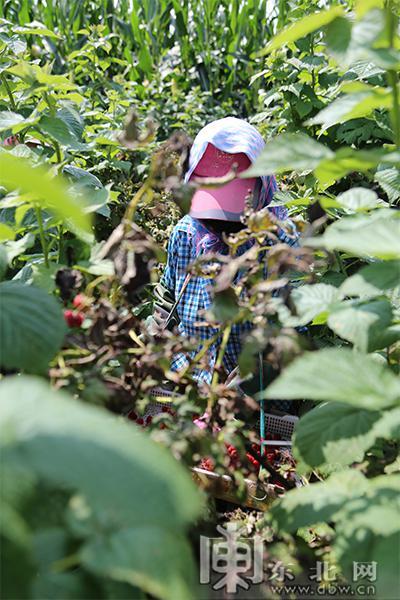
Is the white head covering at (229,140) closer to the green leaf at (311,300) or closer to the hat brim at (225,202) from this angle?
the hat brim at (225,202)

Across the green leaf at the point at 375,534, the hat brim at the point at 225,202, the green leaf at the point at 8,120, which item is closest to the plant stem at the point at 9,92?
the green leaf at the point at 8,120

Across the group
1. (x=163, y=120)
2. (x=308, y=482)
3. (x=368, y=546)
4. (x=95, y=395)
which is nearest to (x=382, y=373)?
(x=368, y=546)

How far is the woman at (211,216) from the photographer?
5.73ft

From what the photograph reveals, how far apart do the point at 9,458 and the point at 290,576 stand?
→ 519 mm

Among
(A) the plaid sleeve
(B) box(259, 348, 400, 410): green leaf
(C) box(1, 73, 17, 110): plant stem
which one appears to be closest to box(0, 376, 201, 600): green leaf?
(B) box(259, 348, 400, 410): green leaf

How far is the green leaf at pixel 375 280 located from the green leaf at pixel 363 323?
0.03 metres

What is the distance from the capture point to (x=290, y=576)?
0.82 meters

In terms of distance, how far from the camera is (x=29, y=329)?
0.70 metres

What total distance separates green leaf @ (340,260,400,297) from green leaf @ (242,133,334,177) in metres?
0.15

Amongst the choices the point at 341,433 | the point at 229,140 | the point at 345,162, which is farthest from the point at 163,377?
the point at 229,140

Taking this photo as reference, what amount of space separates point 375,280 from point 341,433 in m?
0.19

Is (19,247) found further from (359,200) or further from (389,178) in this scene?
(389,178)

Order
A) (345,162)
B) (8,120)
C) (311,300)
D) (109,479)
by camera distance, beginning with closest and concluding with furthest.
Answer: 1. (109,479)
2. (345,162)
3. (311,300)
4. (8,120)

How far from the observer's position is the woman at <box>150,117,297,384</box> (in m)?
1.75
